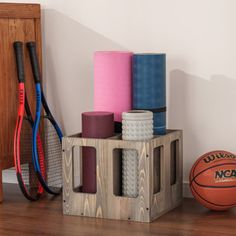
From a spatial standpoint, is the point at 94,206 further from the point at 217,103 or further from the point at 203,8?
the point at 203,8

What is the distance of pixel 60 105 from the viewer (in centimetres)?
328

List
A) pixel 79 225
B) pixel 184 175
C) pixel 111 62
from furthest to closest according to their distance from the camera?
pixel 184 175 < pixel 111 62 < pixel 79 225

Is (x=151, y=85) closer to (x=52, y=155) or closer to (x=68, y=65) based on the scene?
(x=68, y=65)

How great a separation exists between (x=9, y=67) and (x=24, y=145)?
383 mm

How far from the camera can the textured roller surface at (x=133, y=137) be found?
8.80ft

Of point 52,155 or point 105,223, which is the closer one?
point 105,223

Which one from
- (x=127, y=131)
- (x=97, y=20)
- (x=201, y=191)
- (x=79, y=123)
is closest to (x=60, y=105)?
(x=79, y=123)

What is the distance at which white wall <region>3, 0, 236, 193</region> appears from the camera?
296cm

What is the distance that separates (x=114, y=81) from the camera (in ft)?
9.46

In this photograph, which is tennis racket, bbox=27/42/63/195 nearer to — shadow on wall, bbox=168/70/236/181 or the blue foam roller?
the blue foam roller

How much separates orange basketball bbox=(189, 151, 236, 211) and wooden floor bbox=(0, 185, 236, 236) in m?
0.06

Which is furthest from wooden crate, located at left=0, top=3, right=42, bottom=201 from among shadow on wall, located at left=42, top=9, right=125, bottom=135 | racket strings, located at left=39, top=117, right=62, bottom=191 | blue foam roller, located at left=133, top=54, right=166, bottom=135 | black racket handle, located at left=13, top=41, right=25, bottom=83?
blue foam roller, located at left=133, top=54, right=166, bottom=135

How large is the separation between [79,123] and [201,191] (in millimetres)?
763

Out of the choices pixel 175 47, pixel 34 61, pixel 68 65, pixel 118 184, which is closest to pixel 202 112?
pixel 175 47
